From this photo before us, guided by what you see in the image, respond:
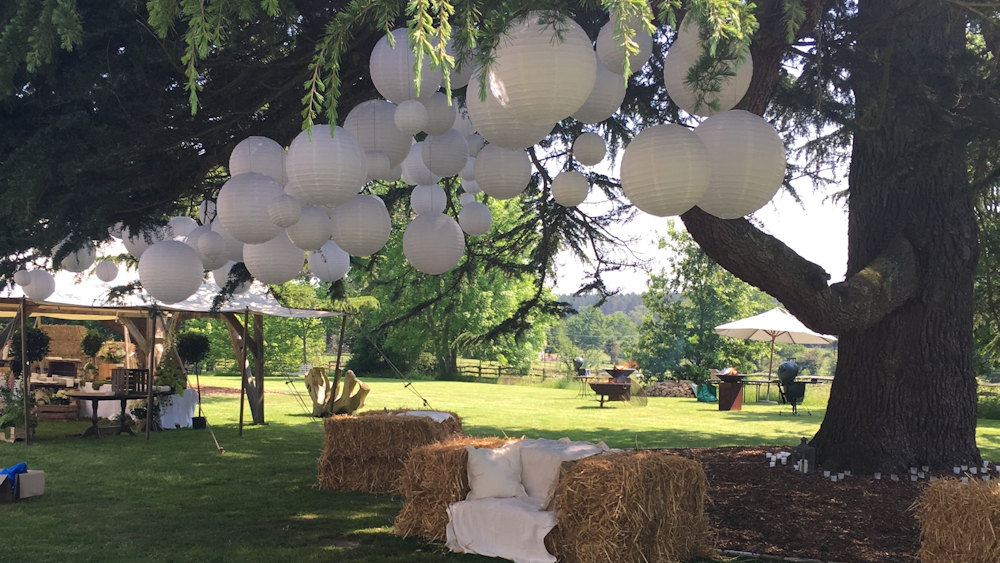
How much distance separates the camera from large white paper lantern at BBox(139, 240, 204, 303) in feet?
16.4

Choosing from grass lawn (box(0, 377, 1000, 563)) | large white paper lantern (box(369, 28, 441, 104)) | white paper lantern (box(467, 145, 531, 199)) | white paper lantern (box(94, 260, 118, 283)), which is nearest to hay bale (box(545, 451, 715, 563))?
grass lawn (box(0, 377, 1000, 563))

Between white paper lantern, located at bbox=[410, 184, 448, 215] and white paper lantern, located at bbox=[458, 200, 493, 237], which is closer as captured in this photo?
white paper lantern, located at bbox=[410, 184, 448, 215]

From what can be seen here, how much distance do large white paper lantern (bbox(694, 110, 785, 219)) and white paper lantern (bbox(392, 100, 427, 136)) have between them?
1.37 metres

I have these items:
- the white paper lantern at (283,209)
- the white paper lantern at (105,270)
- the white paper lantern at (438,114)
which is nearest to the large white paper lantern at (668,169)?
the white paper lantern at (438,114)

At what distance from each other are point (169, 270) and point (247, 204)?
1265 mm

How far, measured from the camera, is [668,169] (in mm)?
2873

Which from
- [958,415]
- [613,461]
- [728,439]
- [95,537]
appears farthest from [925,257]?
[95,537]

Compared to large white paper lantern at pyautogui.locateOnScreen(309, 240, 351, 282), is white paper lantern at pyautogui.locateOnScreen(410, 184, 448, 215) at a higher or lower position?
higher

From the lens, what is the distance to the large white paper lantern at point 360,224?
14.9 ft

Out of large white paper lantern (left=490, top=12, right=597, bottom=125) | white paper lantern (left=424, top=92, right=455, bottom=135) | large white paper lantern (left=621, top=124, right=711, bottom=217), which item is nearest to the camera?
large white paper lantern (left=490, top=12, right=597, bottom=125)

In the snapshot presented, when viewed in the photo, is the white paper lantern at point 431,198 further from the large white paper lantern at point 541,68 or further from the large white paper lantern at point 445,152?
the large white paper lantern at point 541,68

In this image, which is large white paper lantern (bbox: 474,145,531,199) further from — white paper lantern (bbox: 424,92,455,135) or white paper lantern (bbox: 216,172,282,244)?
white paper lantern (bbox: 216,172,282,244)

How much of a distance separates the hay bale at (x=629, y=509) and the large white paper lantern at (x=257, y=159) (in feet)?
8.42

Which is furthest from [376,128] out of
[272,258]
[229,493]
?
[229,493]
